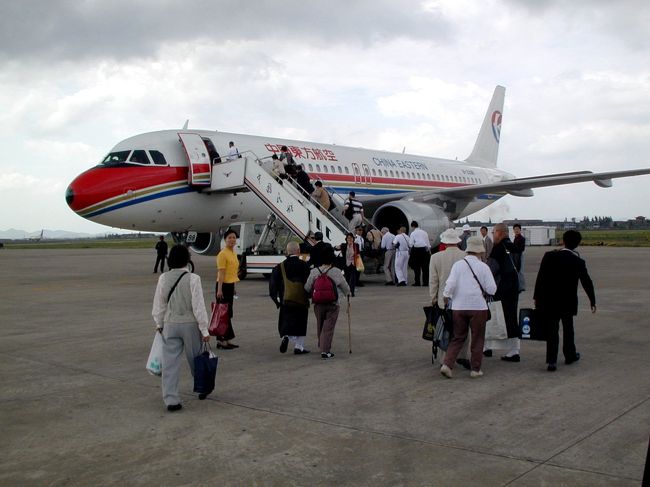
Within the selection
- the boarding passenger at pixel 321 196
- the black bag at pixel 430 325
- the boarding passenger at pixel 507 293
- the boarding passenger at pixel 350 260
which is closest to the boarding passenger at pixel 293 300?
the black bag at pixel 430 325

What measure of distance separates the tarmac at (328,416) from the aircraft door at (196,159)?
7967 millimetres

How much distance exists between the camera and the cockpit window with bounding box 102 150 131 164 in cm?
1659

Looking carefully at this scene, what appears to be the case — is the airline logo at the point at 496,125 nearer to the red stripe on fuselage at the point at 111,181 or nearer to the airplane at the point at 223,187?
the airplane at the point at 223,187

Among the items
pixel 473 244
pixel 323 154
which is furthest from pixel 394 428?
pixel 323 154

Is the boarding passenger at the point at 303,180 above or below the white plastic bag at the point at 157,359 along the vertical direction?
above

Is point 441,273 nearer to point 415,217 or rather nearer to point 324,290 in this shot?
point 324,290

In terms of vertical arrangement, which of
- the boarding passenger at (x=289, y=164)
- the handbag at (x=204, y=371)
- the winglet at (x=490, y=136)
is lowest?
the handbag at (x=204, y=371)

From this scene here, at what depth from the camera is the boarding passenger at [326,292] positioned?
24.7ft

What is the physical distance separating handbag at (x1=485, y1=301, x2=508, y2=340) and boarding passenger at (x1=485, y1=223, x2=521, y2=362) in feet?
0.23

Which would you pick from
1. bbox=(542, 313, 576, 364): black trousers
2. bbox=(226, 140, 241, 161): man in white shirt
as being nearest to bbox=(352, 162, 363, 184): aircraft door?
bbox=(226, 140, 241, 161): man in white shirt

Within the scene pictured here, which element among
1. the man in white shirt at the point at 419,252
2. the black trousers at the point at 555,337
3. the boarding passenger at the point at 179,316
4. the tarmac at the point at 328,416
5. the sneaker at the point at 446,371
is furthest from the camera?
the man in white shirt at the point at 419,252

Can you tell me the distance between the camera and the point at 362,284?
16672 millimetres

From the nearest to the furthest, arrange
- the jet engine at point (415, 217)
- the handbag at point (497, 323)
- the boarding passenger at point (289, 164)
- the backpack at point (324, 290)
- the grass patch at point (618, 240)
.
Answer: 1. the handbag at point (497, 323)
2. the backpack at point (324, 290)
3. the boarding passenger at point (289, 164)
4. the jet engine at point (415, 217)
5. the grass patch at point (618, 240)

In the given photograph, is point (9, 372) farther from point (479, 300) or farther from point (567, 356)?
point (567, 356)
